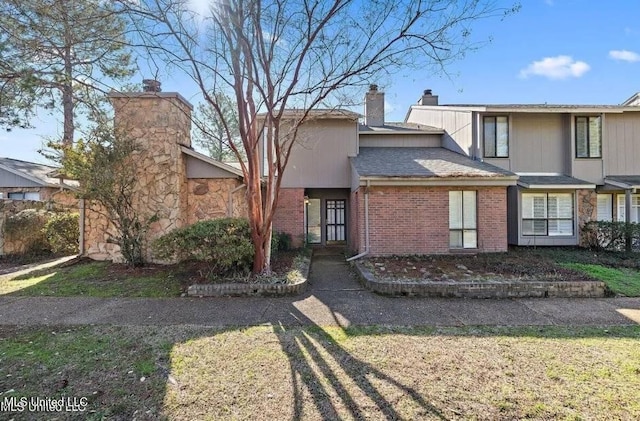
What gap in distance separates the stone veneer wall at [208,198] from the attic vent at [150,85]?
9.53 feet

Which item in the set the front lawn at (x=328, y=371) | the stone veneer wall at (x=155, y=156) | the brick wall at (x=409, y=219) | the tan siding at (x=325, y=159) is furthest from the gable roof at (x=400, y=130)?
the front lawn at (x=328, y=371)

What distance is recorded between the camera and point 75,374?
11.4 ft

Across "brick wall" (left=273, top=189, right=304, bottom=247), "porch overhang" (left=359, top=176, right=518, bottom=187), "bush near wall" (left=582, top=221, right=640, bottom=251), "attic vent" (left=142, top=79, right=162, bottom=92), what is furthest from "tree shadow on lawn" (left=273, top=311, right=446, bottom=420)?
"bush near wall" (left=582, top=221, right=640, bottom=251)

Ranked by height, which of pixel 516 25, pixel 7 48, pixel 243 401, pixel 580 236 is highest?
pixel 516 25

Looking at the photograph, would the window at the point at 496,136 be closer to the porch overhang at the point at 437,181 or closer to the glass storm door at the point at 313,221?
the porch overhang at the point at 437,181

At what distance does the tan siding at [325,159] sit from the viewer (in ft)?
42.5

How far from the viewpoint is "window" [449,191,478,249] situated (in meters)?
10.6

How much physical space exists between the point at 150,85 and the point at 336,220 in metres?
8.68

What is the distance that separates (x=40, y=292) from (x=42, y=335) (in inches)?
119

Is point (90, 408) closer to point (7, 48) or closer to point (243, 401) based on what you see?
point (243, 401)

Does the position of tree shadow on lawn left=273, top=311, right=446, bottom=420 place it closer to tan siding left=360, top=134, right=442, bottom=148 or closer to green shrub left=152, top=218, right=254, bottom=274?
green shrub left=152, top=218, right=254, bottom=274

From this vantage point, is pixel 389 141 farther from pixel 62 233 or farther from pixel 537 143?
pixel 62 233

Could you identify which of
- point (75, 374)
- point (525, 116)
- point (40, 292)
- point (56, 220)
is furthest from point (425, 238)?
point (56, 220)

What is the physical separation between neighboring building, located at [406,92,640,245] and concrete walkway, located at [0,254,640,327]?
6.16 meters
